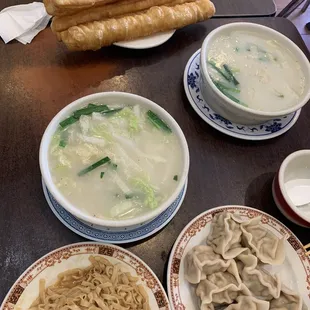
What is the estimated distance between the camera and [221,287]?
1321 mm

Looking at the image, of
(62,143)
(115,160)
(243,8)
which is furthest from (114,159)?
(243,8)

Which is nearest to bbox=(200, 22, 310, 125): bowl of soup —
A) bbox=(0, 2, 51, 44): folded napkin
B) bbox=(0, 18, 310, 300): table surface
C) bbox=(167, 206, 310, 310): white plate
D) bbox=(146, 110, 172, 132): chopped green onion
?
bbox=(0, 18, 310, 300): table surface

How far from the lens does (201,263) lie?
1317 mm

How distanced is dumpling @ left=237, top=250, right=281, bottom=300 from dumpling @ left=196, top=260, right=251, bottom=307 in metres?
0.03

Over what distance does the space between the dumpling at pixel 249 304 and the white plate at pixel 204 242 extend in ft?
0.41

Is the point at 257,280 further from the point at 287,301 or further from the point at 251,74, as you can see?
the point at 251,74

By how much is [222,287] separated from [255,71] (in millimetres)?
951

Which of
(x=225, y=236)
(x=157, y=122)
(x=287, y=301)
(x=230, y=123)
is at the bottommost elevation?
(x=287, y=301)

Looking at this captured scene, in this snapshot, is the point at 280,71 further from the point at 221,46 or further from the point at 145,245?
the point at 145,245

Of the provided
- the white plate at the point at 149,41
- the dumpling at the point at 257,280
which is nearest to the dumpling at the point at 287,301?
the dumpling at the point at 257,280

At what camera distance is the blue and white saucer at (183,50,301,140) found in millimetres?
1704

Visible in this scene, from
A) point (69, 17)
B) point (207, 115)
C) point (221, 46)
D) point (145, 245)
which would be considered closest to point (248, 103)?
point (207, 115)

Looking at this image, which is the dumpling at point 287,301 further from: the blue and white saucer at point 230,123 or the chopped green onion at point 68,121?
the chopped green onion at point 68,121

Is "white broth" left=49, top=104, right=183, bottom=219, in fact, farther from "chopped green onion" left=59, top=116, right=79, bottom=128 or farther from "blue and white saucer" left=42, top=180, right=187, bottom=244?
"blue and white saucer" left=42, top=180, right=187, bottom=244
